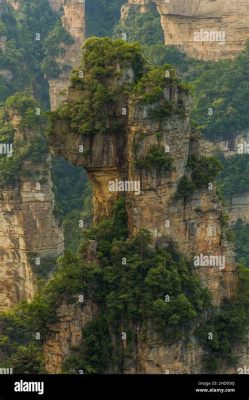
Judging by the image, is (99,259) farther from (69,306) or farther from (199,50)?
(199,50)

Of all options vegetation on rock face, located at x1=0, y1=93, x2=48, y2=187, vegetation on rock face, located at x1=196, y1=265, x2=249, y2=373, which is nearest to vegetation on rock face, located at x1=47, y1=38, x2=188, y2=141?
vegetation on rock face, located at x1=196, y1=265, x2=249, y2=373

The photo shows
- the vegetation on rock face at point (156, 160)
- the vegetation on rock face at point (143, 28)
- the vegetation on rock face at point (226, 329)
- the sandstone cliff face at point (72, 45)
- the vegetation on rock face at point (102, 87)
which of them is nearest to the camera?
the vegetation on rock face at point (156, 160)

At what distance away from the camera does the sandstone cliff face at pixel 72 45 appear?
8475 cm

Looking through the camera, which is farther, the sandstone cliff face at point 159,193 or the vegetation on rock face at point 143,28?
the vegetation on rock face at point 143,28

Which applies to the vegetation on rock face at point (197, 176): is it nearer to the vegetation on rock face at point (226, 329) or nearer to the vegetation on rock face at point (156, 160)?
the vegetation on rock face at point (156, 160)

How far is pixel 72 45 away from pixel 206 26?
955 cm

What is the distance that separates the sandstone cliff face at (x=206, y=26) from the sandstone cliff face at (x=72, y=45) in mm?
5904

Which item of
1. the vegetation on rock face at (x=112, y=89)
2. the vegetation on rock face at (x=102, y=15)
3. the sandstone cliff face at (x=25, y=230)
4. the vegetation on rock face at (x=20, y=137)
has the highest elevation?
the vegetation on rock face at (x=102, y=15)

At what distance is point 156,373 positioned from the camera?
145ft

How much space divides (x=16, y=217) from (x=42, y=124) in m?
3.66

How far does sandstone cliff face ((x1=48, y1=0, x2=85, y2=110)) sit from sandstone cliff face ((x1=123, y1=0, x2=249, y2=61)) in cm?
590

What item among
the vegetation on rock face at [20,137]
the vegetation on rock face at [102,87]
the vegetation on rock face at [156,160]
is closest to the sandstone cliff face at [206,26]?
the vegetation on rock face at [20,137]

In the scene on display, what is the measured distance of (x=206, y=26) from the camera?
7944 cm

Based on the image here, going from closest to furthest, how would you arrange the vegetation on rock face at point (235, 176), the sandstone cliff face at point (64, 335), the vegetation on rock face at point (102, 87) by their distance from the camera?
1. the sandstone cliff face at point (64, 335)
2. the vegetation on rock face at point (102, 87)
3. the vegetation on rock face at point (235, 176)
